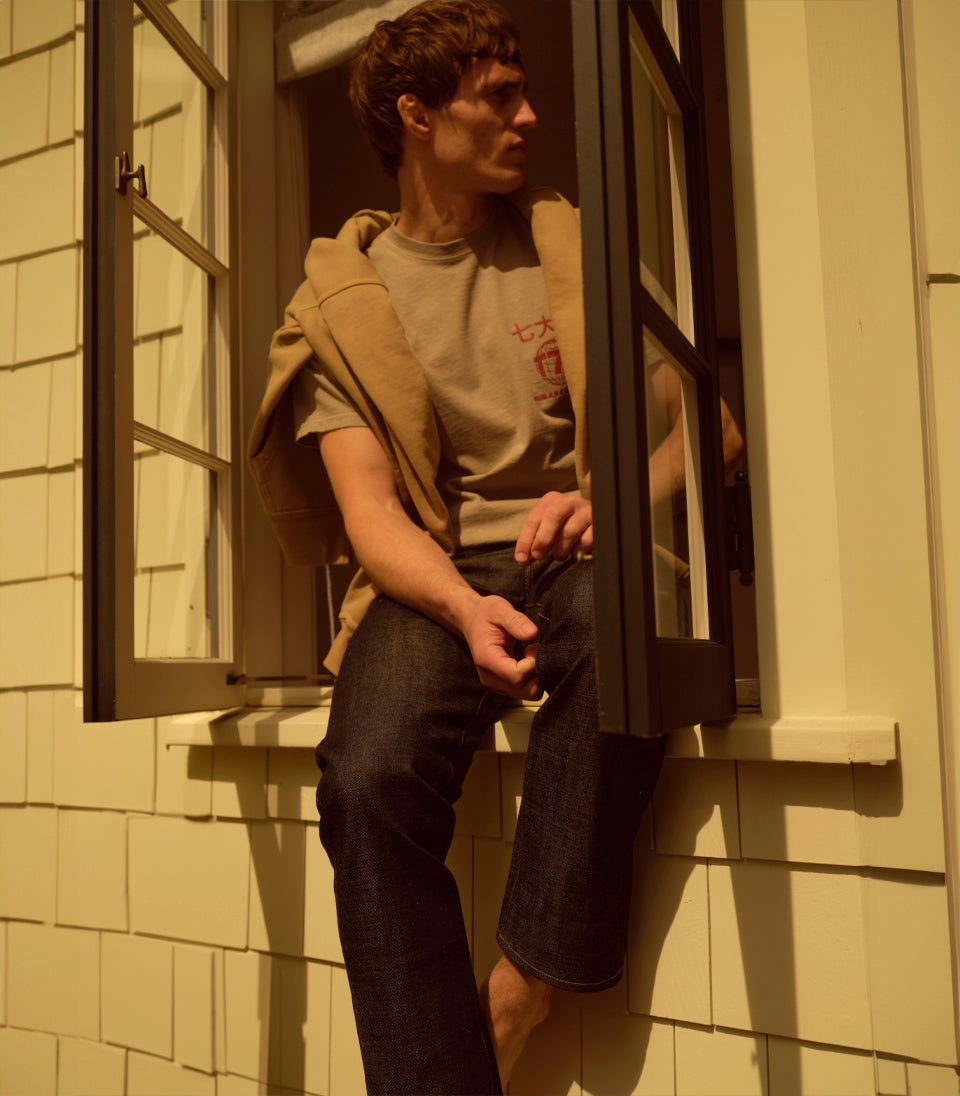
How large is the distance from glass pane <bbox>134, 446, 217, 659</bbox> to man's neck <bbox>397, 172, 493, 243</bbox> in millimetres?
593

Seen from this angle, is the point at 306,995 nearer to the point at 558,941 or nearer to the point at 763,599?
the point at 558,941

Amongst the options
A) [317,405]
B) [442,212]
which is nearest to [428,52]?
[442,212]

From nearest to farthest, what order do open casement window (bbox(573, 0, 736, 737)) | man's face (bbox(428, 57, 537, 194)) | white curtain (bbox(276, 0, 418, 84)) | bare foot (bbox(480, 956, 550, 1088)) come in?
open casement window (bbox(573, 0, 736, 737)), bare foot (bbox(480, 956, 550, 1088)), man's face (bbox(428, 57, 537, 194)), white curtain (bbox(276, 0, 418, 84))

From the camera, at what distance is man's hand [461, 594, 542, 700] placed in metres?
1.18

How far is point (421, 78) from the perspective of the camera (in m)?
1.66

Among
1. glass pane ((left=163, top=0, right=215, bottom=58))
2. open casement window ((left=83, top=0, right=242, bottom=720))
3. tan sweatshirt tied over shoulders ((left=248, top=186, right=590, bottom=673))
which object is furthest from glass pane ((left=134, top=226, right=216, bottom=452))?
glass pane ((left=163, top=0, right=215, bottom=58))

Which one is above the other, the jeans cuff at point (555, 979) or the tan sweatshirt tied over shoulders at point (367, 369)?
the tan sweatshirt tied over shoulders at point (367, 369)

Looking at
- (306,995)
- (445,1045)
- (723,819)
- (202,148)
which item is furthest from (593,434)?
(202,148)

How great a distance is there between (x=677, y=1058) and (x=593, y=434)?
83 cm

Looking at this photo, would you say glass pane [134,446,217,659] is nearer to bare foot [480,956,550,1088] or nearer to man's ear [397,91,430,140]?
man's ear [397,91,430,140]

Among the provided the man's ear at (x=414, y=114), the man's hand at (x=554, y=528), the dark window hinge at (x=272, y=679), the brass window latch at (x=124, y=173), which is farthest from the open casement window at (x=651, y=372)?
the dark window hinge at (x=272, y=679)

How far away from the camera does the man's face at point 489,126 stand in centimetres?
163

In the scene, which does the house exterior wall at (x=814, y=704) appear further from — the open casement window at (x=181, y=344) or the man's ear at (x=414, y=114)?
the man's ear at (x=414, y=114)

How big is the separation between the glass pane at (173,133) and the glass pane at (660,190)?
95 cm
